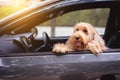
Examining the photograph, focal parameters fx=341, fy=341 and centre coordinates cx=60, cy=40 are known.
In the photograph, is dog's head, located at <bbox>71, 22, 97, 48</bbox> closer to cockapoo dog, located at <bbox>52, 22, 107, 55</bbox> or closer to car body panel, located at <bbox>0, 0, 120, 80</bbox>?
cockapoo dog, located at <bbox>52, 22, 107, 55</bbox>

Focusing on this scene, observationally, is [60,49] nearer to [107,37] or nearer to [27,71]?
[27,71]

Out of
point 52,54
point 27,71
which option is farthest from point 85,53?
point 27,71

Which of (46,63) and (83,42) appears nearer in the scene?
(46,63)

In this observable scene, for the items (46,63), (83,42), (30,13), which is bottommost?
(46,63)

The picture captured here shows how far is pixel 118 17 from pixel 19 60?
1591 mm

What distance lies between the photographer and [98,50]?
307 cm

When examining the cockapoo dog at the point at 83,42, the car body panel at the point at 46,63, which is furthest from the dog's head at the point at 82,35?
the car body panel at the point at 46,63

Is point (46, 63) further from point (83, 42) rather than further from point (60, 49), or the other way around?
point (83, 42)

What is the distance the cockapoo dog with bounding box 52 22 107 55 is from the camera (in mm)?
3082

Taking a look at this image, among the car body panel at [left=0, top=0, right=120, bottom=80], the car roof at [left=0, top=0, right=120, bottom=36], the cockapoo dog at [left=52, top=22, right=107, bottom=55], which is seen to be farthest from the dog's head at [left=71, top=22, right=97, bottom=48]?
the car roof at [left=0, top=0, right=120, bottom=36]

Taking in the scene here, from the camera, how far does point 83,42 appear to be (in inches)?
123

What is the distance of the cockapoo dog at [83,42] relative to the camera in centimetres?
308

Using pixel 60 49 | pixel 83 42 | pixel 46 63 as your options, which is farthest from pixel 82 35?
pixel 46 63

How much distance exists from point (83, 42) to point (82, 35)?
0.07m
